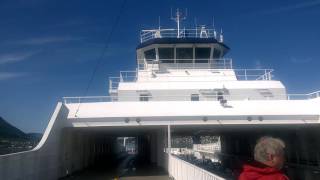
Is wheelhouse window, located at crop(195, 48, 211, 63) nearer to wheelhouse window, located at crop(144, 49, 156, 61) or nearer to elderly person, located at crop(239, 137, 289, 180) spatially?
wheelhouse window, located at crop(144, 49, 156, 61)

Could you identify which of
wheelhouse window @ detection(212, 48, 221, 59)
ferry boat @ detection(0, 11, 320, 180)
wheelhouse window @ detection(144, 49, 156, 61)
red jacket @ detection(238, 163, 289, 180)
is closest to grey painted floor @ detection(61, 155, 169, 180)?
ferry boat @ detection(0, 11, 320, 180)

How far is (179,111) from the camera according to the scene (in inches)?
734

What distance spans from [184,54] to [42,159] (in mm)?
15160

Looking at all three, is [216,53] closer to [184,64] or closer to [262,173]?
[184,64]

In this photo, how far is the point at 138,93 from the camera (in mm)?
22453

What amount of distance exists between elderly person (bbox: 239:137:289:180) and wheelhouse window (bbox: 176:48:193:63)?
24290 mm

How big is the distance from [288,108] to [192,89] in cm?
613

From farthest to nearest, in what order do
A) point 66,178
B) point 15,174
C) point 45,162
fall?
point 66,178
point 45,162
point 15,174

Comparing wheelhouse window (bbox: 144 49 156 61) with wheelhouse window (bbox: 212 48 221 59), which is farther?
wheelhouse window (bbox: 212 48 221 59)

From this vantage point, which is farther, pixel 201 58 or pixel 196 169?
pixel 201 58

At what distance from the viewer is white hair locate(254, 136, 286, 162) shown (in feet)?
8.73

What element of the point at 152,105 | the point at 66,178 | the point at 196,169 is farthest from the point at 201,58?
the point at 196,169

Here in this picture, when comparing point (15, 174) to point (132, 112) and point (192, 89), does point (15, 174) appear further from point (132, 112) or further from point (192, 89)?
point (192, 89)

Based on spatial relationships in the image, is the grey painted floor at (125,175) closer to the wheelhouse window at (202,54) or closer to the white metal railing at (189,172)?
the white metal railing at (189,172)
